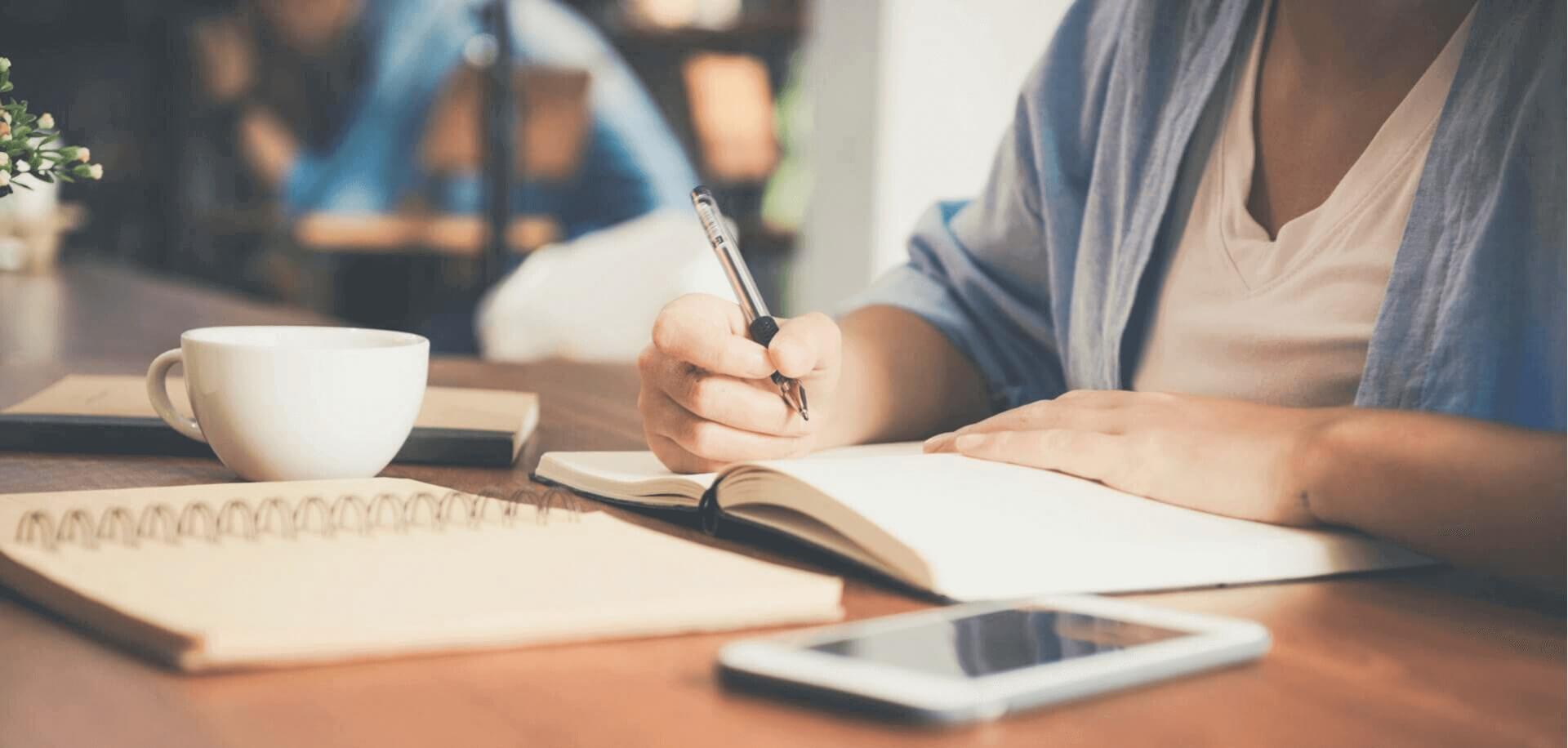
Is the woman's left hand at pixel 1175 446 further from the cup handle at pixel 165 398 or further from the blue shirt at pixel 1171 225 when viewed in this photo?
the cup handle at pixel 165 398

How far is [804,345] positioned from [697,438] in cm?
8

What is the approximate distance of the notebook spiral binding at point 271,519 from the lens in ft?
1.57

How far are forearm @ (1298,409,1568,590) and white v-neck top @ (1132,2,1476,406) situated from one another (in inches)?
11.0

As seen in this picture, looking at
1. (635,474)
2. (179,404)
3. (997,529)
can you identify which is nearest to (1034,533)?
(997,529)

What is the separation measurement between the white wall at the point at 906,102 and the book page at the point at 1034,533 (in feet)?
6.96

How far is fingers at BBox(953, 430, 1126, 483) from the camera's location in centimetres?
65

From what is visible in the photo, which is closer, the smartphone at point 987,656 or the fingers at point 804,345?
the smartphone at point 987,656

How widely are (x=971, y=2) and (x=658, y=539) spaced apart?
91.1 inches

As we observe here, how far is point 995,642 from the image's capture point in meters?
0.40

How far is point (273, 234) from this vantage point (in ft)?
12.8

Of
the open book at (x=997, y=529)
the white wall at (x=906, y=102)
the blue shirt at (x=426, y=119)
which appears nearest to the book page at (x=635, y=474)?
the open book at (x=997, y=529)

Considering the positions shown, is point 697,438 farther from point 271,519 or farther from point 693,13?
point 693,13

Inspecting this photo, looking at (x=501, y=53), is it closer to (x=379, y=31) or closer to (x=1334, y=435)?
(x=379, y=31)

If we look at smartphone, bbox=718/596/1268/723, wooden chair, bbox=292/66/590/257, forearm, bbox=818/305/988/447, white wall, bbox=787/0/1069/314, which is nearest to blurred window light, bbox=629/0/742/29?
wooden chair, bbox=292/66/590/257
